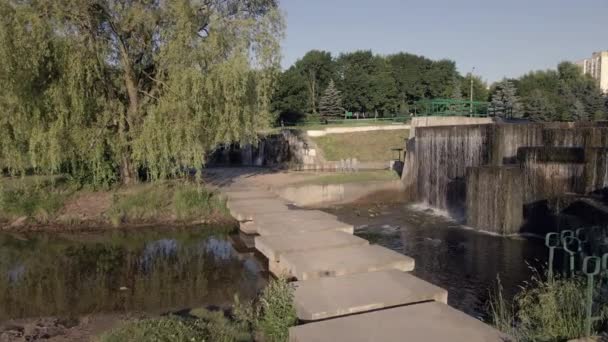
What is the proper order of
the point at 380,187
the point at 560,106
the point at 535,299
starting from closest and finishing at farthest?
the point at 535,299
the point at 380,187
the point at 560,106

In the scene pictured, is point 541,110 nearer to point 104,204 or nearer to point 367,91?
point 367,91

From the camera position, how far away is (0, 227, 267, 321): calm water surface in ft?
29.3

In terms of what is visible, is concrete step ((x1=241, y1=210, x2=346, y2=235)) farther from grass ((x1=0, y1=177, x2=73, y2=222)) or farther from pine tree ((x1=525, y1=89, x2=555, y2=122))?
pine tree ((x1=525, y1=89, x2=555, y2=122))

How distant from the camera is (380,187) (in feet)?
76.5

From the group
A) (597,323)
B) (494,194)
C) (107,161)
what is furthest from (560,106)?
(597,323)

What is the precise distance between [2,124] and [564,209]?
56.4 feet

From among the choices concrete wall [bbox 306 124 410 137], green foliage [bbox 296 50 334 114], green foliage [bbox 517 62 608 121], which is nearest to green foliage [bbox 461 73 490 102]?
green foliage [bbox 517 62 608 121]

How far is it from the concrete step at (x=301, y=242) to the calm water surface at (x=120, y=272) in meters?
0.72

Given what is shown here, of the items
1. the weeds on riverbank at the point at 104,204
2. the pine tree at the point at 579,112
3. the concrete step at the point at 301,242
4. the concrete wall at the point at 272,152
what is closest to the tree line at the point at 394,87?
the pine tree at the point at 579,112

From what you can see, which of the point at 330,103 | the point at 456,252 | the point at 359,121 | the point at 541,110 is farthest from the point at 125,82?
the point at 541,110

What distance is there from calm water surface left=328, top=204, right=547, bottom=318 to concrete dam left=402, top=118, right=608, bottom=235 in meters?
1.06

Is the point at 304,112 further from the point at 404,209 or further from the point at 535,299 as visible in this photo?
the point at 535,299

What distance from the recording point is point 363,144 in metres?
39.9

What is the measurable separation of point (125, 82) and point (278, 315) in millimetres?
13630
